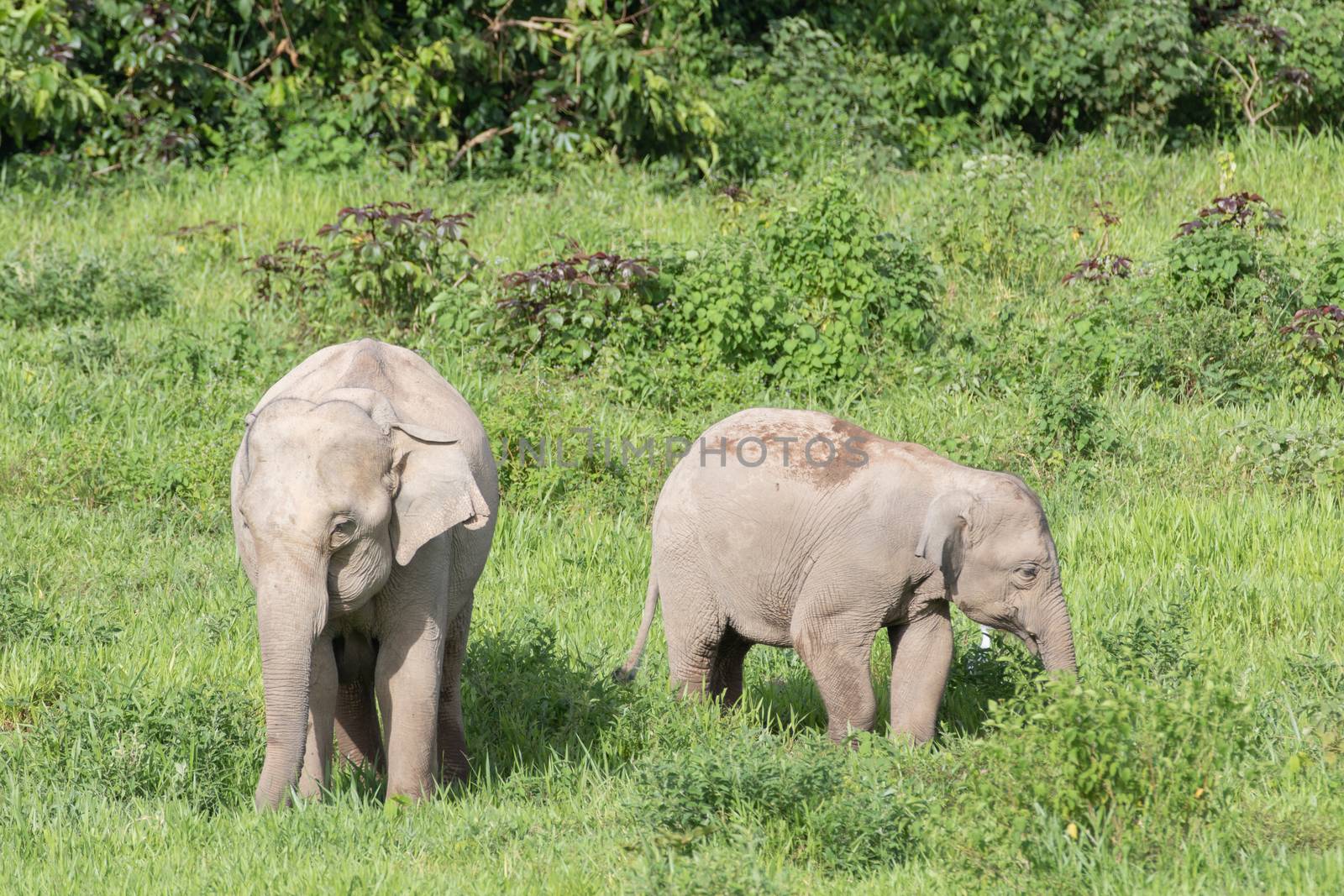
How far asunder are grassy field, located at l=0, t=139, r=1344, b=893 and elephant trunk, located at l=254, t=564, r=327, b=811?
0.23 meters

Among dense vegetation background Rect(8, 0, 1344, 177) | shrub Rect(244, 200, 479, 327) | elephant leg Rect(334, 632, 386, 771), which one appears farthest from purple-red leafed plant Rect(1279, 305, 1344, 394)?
elephant leg Rect(334, 632, 386, 771)

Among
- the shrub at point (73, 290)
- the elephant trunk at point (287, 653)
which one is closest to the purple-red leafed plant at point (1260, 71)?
the shrub at point (73, 290)

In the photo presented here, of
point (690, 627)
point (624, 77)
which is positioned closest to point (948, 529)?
point (690, 627)

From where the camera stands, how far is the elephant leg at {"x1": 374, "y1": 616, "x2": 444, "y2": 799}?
5.34 metres

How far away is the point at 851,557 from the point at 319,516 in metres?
1.99

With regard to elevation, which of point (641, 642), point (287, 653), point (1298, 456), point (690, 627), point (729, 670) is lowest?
point (729, 670)

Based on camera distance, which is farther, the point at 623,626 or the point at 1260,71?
the point at 1260,71

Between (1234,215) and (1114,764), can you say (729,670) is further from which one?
(1234,215)

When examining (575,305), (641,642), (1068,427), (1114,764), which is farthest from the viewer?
(575,305)

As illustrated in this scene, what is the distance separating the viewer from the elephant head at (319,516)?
15.8 feet

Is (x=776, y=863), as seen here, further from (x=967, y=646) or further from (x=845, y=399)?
(x=845, y=399)

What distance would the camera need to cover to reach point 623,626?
7.35 meters

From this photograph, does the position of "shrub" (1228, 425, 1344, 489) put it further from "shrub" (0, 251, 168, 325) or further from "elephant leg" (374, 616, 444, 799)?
"shrub" (0, 251, 168, 325)

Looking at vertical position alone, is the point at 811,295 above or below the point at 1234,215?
below
